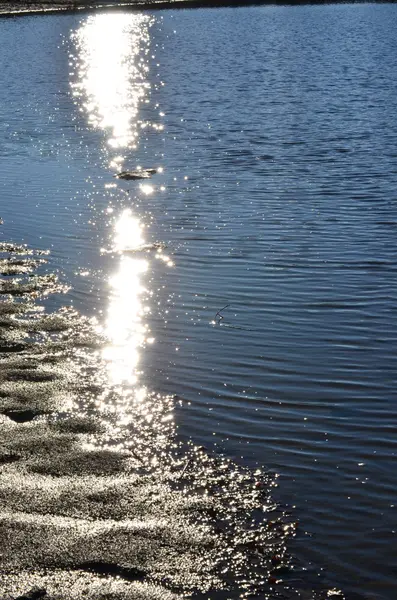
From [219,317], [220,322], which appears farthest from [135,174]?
[220,322]

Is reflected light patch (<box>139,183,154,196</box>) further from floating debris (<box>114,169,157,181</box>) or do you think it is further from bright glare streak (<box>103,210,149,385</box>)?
bright glare streak (<box>103,210,149,385</box>)

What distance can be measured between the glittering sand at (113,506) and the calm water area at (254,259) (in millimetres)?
380

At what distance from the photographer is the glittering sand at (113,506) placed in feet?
23.3

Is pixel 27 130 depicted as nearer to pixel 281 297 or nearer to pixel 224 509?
pixel 281 297

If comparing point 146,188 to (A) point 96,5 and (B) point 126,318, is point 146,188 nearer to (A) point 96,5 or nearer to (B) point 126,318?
(B) point 126,318

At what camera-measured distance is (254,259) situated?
15.8 m

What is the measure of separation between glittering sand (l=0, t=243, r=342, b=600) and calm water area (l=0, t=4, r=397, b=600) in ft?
1.25

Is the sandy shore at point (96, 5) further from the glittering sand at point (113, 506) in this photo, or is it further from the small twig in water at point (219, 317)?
the glittering sand at point (113, 506)

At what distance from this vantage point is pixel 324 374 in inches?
438

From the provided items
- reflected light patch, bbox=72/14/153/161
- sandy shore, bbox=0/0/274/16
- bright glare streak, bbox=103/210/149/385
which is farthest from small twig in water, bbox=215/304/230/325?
sandy shore, bbox=0/0/274/16

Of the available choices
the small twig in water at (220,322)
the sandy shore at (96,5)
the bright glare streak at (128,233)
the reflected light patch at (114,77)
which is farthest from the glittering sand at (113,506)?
the sandy shore at (96,5)

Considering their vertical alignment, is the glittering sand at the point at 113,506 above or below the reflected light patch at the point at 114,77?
below

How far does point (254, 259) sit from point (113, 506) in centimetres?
829

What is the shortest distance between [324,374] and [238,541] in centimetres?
382
